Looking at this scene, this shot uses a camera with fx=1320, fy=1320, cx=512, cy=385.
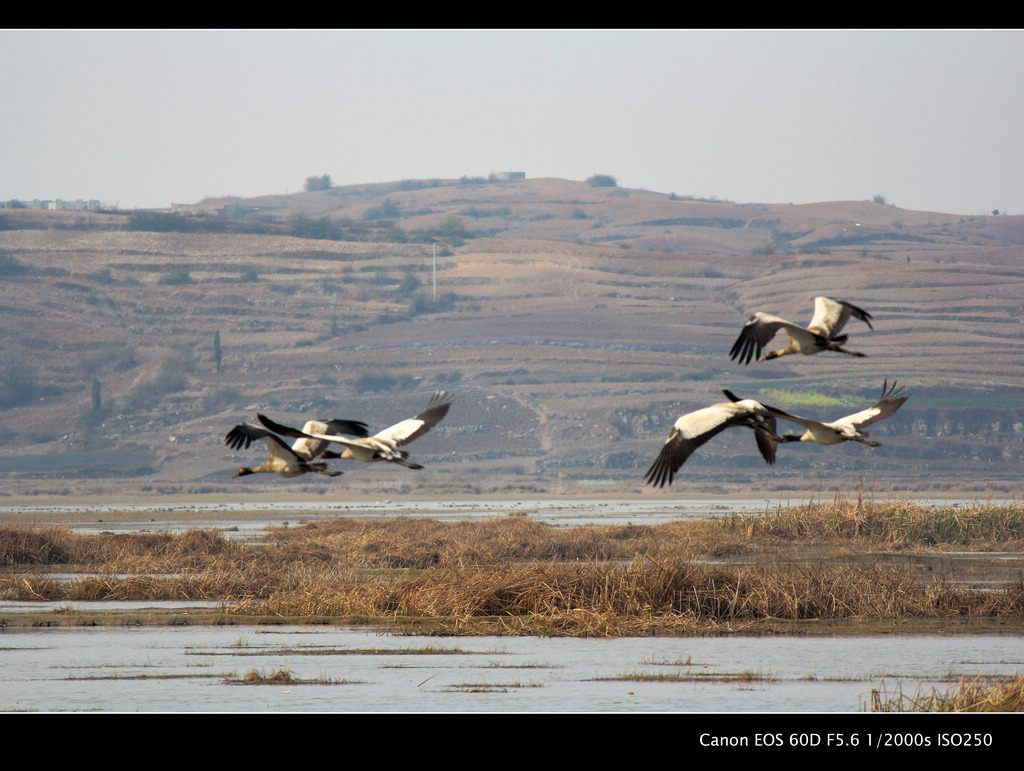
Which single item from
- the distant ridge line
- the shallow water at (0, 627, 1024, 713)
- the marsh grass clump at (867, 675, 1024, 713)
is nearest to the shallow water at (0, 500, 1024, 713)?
the shallow water at (0, 627, 1024, 713)

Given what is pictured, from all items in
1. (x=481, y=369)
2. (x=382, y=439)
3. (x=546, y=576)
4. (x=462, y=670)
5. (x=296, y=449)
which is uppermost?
(x=382, y=439)

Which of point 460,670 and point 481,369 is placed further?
point 481,369

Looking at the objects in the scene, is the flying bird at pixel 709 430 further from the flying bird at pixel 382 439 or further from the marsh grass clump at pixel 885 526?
the marsh grass clump at pixel 885 526

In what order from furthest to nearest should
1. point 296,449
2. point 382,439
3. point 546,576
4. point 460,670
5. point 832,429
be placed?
1. point 546,576
2. point 460,670
3. point 296,449
4. point 382,439
5. point 832,429

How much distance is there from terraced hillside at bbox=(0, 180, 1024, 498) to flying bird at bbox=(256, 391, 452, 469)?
101m

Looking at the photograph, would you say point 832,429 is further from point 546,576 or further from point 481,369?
point 481,369

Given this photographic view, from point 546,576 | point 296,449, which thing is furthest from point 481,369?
point 296,449

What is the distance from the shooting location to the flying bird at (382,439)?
34.3 ft

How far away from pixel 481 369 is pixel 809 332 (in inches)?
5630

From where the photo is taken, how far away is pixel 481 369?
15425 cm

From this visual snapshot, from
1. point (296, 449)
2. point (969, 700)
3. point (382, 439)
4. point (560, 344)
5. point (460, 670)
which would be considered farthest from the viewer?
point (560, 344)

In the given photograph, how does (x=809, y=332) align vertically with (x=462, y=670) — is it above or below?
above

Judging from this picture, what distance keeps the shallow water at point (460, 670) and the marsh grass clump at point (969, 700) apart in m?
0.75
